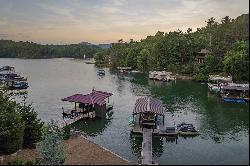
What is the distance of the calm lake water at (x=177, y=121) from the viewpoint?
24472 mm

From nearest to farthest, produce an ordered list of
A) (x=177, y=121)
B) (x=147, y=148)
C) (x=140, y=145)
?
(x=147, y=148) < (x=140, y=145) < (x=177, y=121)

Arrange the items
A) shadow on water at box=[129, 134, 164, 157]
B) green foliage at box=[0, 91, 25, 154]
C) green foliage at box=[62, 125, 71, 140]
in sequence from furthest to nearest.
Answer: green foliage at box=[62, 125, 71, 140] < shadow on water at box=[129, 134, 164, 157] < green foliage at box=[0, 91, 25, 154]

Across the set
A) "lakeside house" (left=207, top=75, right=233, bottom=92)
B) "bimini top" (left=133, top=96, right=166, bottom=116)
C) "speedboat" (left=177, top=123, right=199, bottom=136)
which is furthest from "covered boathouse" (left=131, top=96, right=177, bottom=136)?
"lakeside house" (left=207, top=75, right=233, bottom=92)

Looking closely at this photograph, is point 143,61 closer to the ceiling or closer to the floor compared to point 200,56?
closer to the floor

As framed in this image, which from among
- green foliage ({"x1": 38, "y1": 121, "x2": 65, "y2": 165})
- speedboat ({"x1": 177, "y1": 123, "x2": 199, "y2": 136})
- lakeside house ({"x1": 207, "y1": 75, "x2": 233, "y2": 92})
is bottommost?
speedboat ({"x1": 177, "y1": 123, "x2": 199, "y2": 136})

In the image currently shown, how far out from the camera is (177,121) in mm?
50969

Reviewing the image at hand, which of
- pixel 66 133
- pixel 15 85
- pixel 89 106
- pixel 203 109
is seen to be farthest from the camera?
pixel 15 85

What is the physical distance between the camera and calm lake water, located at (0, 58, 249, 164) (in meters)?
24.5

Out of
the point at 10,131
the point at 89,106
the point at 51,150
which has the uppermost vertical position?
the point at 10,131

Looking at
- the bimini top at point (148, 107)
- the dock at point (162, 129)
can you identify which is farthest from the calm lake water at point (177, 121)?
the bimini top at point (148, 107)

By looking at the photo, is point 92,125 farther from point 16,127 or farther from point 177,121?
point 16,127

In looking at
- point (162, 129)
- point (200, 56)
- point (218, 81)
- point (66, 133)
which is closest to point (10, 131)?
point (66, 133)

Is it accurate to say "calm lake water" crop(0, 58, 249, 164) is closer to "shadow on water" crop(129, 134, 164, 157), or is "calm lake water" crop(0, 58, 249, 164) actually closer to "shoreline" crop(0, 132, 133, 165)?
"shadow on water" crop(129, 134, 164, 157)

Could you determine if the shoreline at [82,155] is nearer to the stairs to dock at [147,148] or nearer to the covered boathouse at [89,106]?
the stairs to dock at [147,148]
